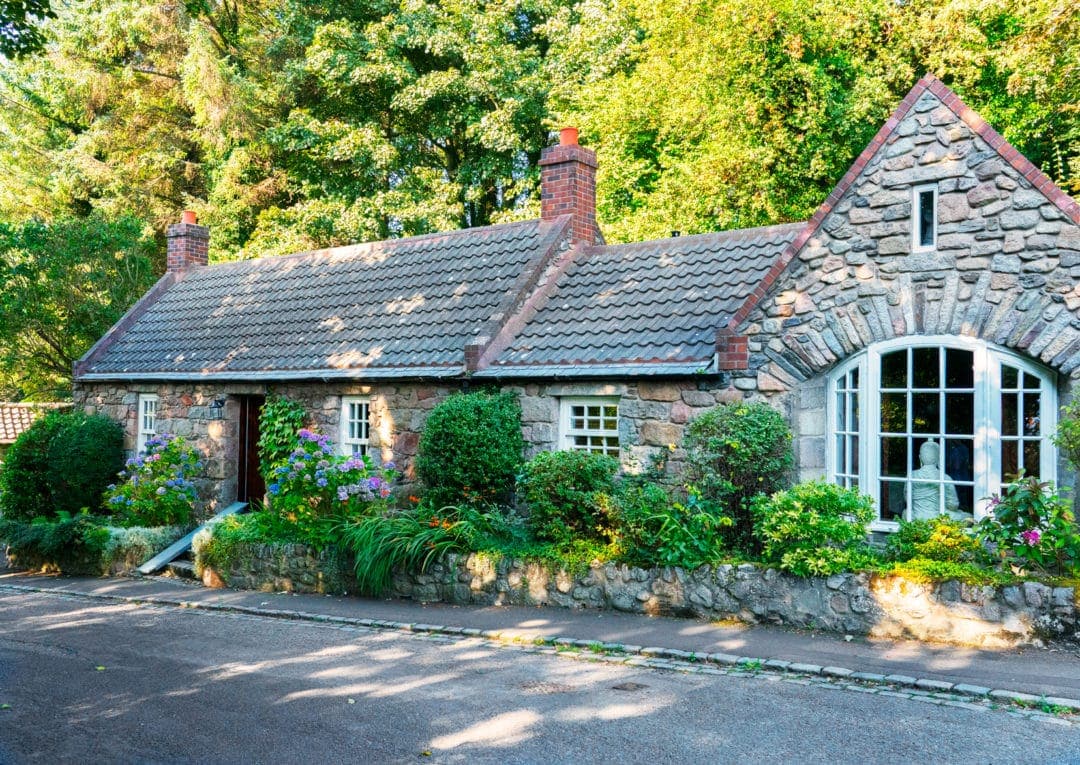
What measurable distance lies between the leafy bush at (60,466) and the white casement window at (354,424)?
225 inches

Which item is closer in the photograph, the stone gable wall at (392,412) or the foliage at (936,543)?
the foliage at (936,543)

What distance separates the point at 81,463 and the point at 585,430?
10.3 m

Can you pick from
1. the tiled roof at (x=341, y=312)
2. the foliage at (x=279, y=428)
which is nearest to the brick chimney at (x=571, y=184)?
the tiled roof at (x=341, y=312)

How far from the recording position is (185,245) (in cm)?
2338

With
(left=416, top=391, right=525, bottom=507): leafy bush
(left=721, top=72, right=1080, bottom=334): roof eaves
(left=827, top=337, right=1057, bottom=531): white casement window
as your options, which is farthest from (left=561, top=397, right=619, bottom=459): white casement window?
(left=827, top=337, right=1057, bottom=531): white casement window

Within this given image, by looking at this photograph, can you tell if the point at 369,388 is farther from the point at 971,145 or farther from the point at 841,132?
the point at 841,132

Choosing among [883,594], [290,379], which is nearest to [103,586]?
[290,379]

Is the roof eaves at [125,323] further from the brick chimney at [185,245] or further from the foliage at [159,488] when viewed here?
the foliage at [159,488]

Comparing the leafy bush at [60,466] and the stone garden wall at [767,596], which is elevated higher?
the leafy bush at [60,466]

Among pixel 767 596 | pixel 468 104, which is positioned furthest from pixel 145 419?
pixel 767 596

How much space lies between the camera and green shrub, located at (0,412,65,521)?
18.6m

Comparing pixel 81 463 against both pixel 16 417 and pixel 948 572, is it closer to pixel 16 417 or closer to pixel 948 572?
pixel 16 417

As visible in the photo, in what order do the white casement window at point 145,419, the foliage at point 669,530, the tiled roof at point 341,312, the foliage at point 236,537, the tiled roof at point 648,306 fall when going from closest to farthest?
1. the foliage at point 669,530
2. the tiled roof at point 648,306
3. the foliage at point 236,537
4. the tiled roof at point 341,312
5. the white casement window at point 145,419

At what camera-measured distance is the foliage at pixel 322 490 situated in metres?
13.3
